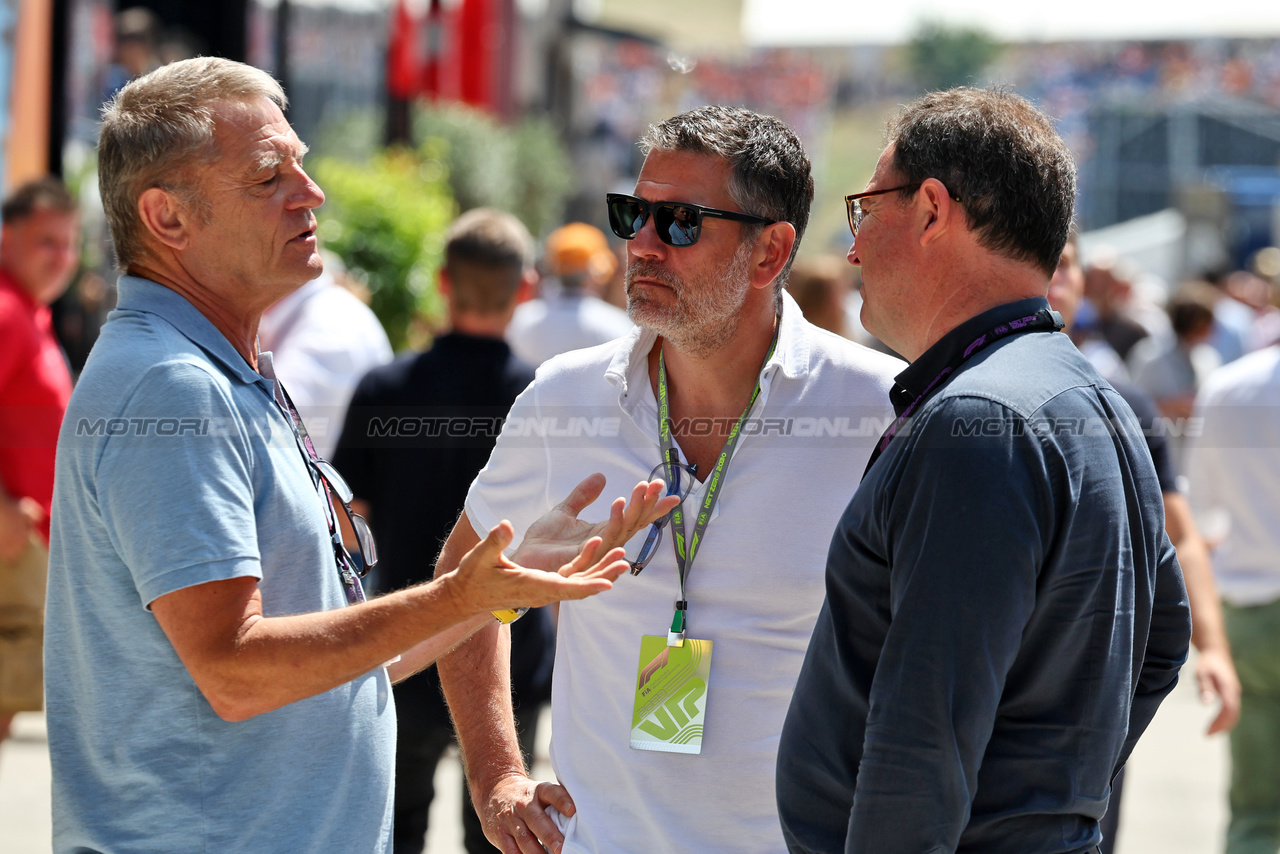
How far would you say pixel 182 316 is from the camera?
194 cm

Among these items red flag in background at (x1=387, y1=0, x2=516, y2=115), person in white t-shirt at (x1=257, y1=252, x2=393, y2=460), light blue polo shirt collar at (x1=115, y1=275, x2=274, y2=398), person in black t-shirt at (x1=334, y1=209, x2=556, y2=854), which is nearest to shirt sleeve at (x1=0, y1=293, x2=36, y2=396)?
person in white t-shirt at (x1=257, y1=252, x2=393, y2=460)

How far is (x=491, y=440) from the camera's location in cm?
412

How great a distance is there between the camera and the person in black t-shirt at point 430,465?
13.0ft

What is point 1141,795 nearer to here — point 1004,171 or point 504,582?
point 1004,171

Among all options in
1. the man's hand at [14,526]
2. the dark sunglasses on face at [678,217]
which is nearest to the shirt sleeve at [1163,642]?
the dark sunglasses on face at [678,217]

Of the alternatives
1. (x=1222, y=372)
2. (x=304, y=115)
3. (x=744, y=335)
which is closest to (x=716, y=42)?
(x=304, y=115)

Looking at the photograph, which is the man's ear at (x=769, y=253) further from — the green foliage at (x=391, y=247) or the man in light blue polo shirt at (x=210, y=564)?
the green foliage at (x=391, y=247)

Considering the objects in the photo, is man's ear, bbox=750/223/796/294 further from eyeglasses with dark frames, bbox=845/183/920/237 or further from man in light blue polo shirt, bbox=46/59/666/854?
man in light blue polo shirt, bbox=46/59/666/854

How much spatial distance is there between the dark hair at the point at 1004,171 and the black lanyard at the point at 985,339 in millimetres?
87

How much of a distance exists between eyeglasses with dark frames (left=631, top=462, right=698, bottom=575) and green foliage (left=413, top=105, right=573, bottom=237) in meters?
15.6

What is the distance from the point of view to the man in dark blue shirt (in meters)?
1.55

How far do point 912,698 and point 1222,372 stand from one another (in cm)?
394

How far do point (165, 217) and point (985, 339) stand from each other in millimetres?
1275

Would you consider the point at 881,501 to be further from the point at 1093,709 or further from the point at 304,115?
the point at 304,115
